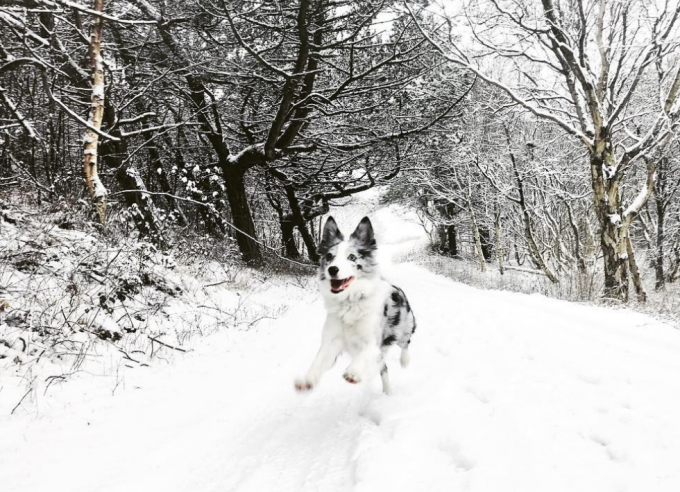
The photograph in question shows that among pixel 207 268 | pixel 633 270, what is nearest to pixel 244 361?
pixel 207 268

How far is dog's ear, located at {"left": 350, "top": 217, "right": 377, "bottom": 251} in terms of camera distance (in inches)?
169

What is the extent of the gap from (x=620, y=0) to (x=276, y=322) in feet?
35.3

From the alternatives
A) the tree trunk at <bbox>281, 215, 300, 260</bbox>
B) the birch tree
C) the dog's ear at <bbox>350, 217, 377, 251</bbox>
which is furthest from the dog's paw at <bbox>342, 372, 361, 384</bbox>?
the tree trunk at <bbox>281, 215, 300, 260</bbox>

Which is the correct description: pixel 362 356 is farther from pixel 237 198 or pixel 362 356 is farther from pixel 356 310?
pixel 237 198

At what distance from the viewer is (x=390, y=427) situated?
3.17 metres

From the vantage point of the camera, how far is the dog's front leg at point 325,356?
3260 millimetres

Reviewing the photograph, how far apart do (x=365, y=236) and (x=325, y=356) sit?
54.6 inches

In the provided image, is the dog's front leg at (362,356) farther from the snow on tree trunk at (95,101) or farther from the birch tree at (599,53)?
the birch tree at (599,53)

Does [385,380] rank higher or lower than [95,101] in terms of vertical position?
lower

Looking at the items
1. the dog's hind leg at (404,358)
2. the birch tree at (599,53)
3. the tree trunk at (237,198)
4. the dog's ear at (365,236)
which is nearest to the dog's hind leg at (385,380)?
the dog's hind leg at (404,358)

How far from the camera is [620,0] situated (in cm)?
929

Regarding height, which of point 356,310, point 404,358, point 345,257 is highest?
point 345,257

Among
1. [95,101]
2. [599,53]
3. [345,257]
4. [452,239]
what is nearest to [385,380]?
[345,257]

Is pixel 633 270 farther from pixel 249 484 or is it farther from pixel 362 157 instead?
pixel 249 484
